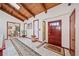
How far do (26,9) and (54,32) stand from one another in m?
0.76

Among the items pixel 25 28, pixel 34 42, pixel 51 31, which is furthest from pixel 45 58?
pixel 25 28

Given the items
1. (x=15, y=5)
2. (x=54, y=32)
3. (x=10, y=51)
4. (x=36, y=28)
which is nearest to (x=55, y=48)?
(x=54, y=32)

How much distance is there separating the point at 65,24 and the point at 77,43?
0.44m

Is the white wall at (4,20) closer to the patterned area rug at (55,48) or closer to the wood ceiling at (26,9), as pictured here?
the wood ceiling at (26,9)

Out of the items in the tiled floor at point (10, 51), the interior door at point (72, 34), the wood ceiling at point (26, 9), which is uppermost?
the wood ceiling at point (26, 9)

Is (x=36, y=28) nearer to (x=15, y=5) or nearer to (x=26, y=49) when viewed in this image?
(x=26, y=49)

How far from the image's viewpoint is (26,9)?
7.68ft

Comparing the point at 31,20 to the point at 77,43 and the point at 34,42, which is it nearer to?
the point at 34,42

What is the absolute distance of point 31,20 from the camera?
2.46 meters

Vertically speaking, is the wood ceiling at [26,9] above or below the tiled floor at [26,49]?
above

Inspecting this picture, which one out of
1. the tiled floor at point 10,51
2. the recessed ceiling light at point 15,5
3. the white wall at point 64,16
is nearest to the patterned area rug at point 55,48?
the white wall at point 64,16

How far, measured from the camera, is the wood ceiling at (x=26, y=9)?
89.3 inches

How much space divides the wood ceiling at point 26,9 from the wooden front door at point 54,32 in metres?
0.35

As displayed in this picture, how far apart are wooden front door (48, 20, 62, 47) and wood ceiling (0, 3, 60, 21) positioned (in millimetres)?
347
